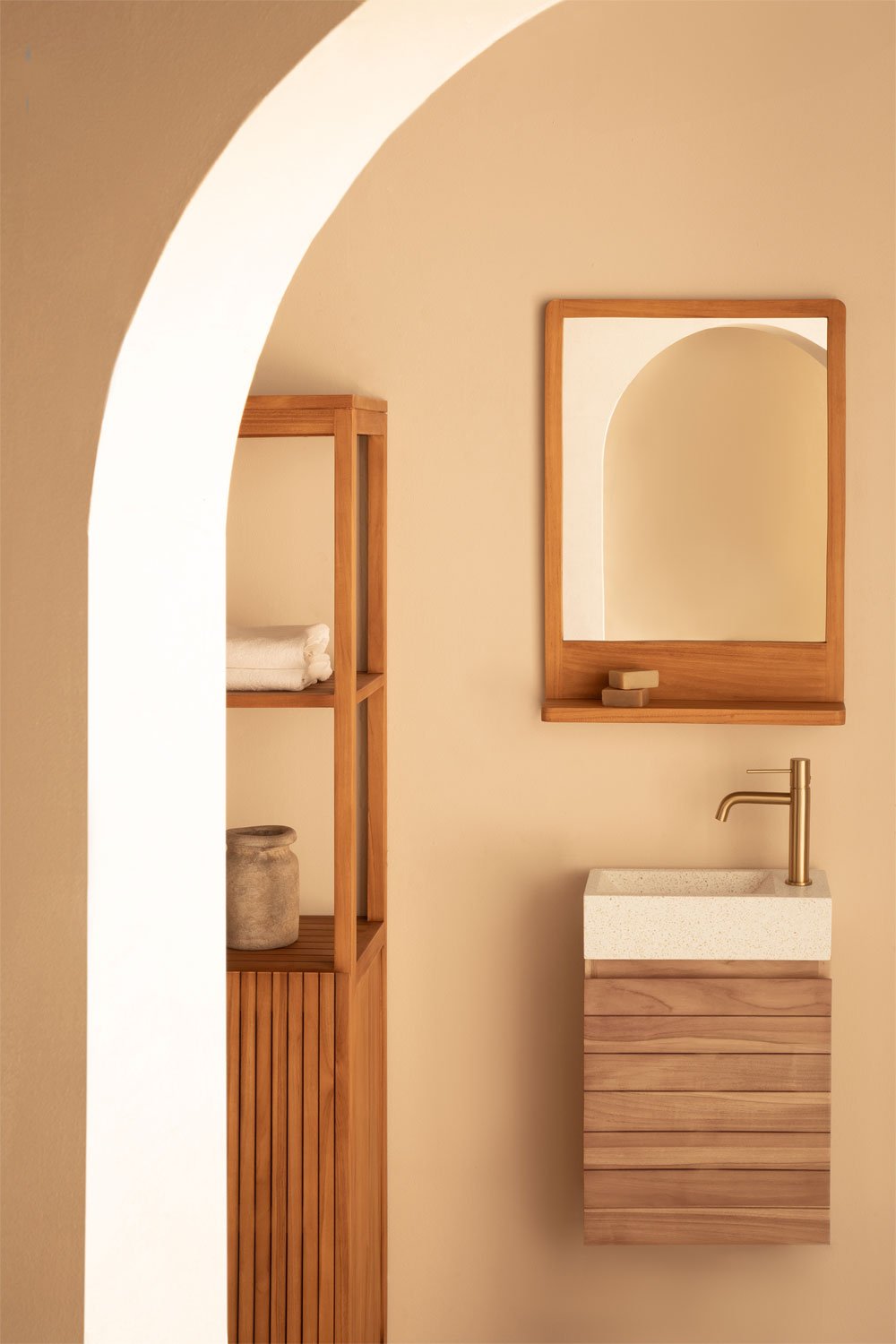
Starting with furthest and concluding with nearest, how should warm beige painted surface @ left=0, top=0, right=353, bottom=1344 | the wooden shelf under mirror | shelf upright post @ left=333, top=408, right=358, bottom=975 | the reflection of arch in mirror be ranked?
the reflection of arch in mirror → the wooden shelf under mirror → shelf upright post @ left=333, top=408, right=358, bottom=975 → warm beige painted surface @ left=0, top=0, right=353, bottom=1344

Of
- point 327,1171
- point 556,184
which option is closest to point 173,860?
point 327,1171

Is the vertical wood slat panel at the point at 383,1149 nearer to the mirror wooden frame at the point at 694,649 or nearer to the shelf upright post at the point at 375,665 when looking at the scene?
the shelf upright post at the point at 375,665

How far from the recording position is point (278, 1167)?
2.08m

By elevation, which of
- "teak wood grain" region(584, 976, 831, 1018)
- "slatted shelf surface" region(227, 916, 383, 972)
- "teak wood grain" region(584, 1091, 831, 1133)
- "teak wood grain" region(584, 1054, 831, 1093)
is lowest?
"teak wood grain" region(584, 1091, 831, 1133)

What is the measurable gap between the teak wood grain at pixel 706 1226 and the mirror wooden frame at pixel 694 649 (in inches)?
32.1

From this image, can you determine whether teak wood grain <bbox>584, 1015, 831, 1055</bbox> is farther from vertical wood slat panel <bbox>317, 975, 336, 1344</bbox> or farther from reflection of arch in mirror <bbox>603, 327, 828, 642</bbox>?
reflection of arch in mirror <bbox>603, 327, 828, 642</bbox>

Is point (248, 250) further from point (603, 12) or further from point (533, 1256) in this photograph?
point (533, 1256)

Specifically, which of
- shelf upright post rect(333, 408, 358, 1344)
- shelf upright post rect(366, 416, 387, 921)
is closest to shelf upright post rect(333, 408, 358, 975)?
shelf upright post rect(333, 408, 358, 1344)

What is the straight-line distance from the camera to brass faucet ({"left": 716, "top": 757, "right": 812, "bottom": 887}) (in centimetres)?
224

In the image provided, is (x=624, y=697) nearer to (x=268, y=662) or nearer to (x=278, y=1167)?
(x=268, y=662)

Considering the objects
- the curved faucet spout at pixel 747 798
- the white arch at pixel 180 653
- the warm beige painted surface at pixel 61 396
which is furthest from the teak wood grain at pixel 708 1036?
Result: the warm beige painted surface at pixel 61 396

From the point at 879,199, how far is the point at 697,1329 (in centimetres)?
204

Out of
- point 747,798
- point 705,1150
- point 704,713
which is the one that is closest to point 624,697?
point 704,713

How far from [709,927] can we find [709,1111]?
12.0 inches
